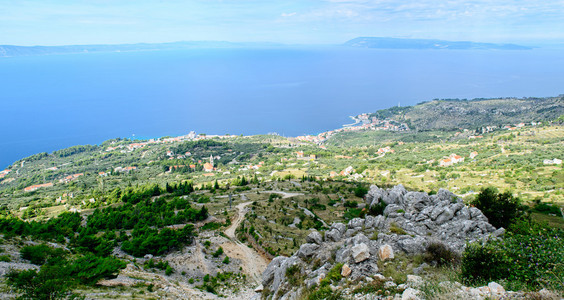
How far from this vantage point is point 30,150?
102938 mm

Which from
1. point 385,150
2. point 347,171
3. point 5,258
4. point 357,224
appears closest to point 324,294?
point 357,224

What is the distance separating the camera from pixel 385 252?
1092 centimetres

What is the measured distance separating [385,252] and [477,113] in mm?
116588

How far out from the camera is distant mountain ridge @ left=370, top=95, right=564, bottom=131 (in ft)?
300

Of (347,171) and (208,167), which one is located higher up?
(347,171)

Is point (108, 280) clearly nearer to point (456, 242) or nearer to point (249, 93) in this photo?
point (456, 242)

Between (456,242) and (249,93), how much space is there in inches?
7054

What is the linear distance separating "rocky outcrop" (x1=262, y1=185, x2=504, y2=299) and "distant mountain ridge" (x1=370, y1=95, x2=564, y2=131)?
9093 centimetres

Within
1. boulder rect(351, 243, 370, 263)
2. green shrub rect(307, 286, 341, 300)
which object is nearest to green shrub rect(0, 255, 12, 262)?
Answer: green shrub rect(307, 286, 341, 300)

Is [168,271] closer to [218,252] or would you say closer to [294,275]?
[218,252]

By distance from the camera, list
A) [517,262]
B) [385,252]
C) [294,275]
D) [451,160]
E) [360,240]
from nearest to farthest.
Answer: [517,262] < [385,252] < [360,240] < [294,275] < [451,160]

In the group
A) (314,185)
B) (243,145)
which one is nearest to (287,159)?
(243,145)

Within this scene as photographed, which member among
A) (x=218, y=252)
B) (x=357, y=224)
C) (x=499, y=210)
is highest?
(x=499, y=210)

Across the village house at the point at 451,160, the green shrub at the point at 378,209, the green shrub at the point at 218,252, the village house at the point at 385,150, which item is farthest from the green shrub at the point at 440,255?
the village house at the point at 385,150
